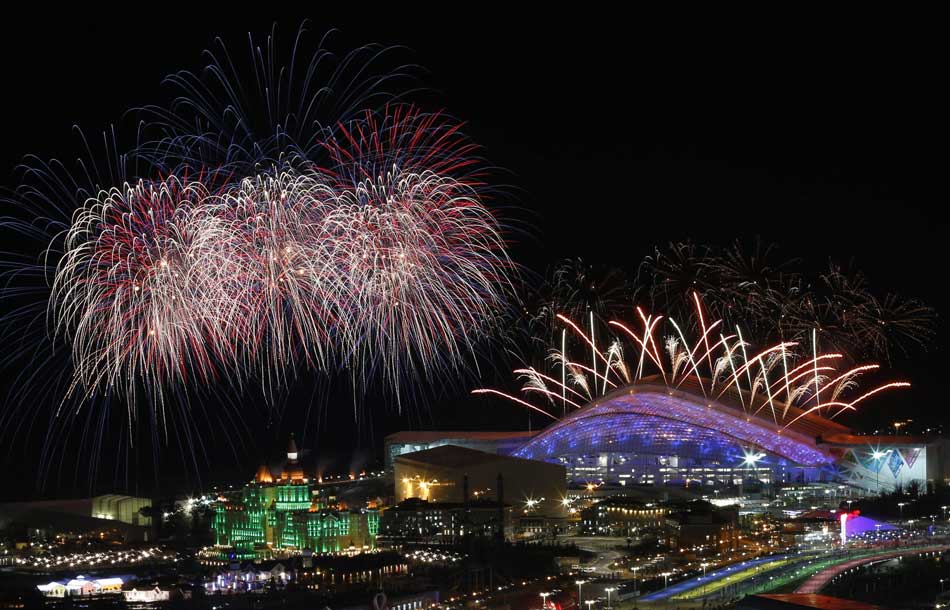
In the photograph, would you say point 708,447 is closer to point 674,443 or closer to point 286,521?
point 674,443

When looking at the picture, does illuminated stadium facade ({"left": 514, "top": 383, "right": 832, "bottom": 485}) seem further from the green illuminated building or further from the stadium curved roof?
the green illuminated building

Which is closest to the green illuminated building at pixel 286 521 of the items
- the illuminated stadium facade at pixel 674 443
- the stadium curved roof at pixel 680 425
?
the illuminated stadium facade at pixel 674 443

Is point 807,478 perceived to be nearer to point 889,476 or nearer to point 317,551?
point 889,476

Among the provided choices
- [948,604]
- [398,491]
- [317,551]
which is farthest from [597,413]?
[948,604]

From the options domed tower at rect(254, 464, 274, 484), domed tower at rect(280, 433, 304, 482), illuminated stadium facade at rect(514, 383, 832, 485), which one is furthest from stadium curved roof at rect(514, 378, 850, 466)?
domed tower at rect(254, 464, 274, 484)

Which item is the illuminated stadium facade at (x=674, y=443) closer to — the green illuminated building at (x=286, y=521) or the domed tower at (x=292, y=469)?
the domed tower at (x=292, y=469)
